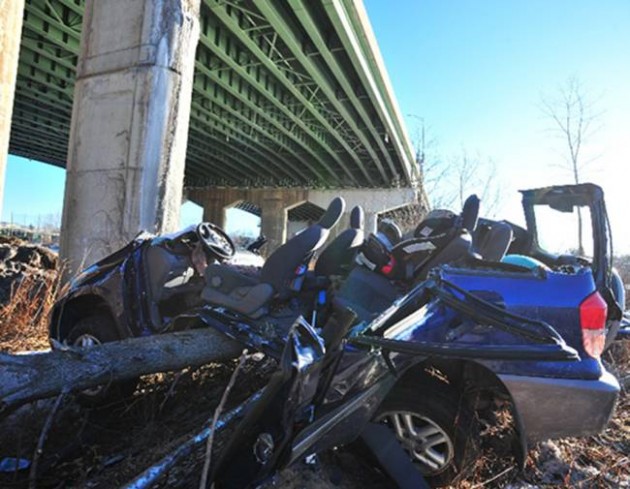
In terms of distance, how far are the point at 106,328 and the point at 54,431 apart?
0.81 m

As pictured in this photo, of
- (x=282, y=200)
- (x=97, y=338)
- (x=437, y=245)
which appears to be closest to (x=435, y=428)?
(x=437, y=245)

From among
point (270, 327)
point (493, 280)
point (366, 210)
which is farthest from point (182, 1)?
point (366, 210)

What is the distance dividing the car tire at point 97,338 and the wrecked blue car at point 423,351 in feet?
0.29

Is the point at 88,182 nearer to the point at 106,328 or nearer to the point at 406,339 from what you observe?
the point at 106,328

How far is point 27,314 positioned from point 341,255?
3.70 m

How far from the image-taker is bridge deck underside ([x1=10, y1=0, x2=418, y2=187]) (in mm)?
11992

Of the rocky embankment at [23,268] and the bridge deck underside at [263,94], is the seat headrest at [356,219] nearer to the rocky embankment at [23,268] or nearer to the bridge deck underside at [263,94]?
the rocky embankment at [23,268]

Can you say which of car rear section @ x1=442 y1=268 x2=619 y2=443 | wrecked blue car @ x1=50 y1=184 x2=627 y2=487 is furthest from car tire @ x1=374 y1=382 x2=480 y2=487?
car rear section @ x1=442 y1=268 x2=619 y2=443

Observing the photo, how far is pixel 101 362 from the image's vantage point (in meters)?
2.49

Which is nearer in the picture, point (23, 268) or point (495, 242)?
point (495, 242)

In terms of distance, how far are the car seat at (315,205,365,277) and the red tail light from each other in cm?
171

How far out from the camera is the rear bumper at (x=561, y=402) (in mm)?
2092

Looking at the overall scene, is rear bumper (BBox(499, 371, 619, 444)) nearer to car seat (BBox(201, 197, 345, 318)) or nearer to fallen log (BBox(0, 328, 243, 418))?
car seat (BBox(201, 197, 345, 318))

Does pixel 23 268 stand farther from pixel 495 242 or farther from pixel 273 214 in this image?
pixel 273 214
